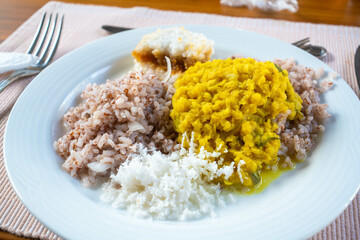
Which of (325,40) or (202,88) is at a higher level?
(202,88)

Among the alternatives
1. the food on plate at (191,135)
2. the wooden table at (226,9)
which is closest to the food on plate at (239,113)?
the food on plate at (191,135)

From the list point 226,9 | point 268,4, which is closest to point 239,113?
point 226,9

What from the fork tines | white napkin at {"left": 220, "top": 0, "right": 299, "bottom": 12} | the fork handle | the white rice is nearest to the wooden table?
white napkin at {"left": 220, "top": 0, "right": 299, "bottom": 12}

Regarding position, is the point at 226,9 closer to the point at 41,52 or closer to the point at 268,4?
the point at 268,4

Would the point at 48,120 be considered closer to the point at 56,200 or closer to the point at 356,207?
the point at 56,200

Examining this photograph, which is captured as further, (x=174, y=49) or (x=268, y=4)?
(x=268, y=4)

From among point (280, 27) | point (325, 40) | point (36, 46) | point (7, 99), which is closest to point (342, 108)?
point (325, 40)
